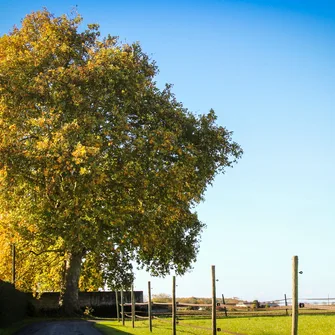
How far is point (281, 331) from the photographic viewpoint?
26469 millimetres

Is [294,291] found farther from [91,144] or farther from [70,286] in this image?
[70,286]

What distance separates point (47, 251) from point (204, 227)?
13.8m

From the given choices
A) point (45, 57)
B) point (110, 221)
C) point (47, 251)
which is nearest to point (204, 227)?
point (47, 251)

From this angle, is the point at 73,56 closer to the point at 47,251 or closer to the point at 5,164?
the point at 5,164

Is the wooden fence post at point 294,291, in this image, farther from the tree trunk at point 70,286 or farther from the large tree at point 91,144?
the tree trunk at point 70,286

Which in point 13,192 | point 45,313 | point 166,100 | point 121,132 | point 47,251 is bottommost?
point 45,313

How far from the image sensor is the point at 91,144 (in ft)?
101

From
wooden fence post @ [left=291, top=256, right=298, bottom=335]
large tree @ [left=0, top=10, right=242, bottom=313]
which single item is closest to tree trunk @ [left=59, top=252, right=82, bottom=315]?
large tree @ [left=0, top=10, right=242, bottom=313]

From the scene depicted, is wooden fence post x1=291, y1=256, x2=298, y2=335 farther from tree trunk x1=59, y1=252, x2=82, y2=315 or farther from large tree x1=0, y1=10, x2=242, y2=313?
tree trunk x1=59, y1=252, x2=82, y2=315

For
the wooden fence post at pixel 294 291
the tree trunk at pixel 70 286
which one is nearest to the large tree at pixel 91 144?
the tree trunk at pixel 70 286

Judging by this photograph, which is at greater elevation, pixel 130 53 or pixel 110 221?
pixel 130 53

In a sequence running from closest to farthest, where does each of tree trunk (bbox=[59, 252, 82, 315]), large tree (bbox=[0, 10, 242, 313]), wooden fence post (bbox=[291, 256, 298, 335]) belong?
wooden fence post (bbox=[291, 256, 298, 335]) < large tree (bbox=[0, 10, 242, 313]) < tree trunk (bbox=[59, 252, 82, 315])

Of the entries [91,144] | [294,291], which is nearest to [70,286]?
[91,144]

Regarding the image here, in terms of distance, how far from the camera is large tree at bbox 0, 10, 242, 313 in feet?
101
